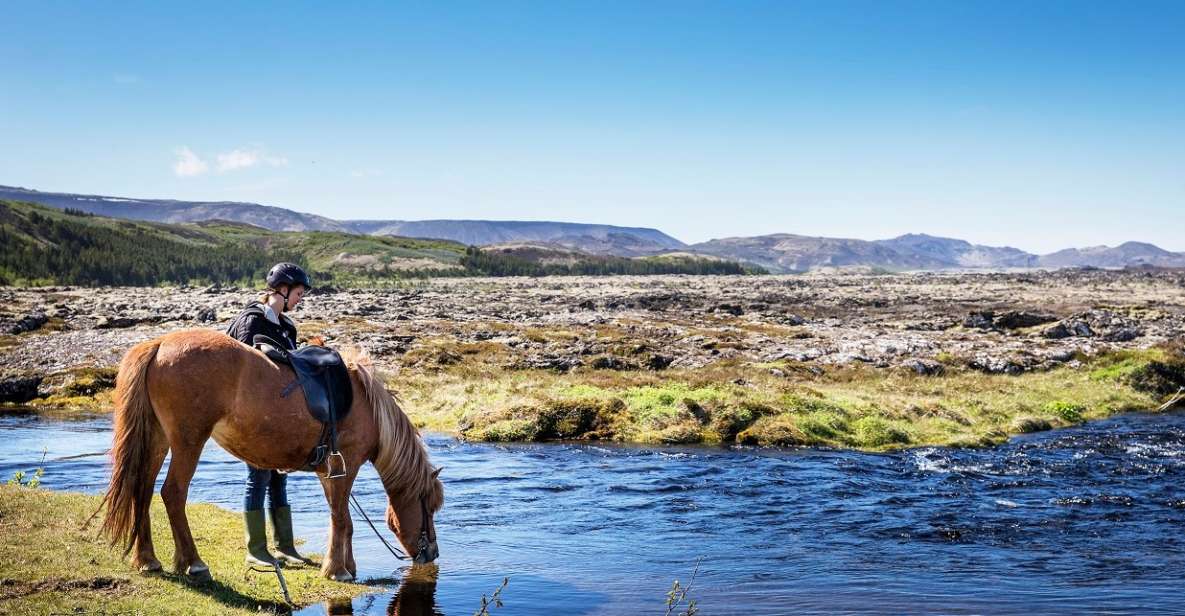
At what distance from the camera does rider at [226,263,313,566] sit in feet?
27.4

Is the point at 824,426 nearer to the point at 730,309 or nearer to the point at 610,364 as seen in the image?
the point at 610,364

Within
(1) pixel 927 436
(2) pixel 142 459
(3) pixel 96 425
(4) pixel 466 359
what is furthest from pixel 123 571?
(4) pixel 466 359

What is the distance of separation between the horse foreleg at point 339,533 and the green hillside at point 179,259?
Result: 6286 centimetres

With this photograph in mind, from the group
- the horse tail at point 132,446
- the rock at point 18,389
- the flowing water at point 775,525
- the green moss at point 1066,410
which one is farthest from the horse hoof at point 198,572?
the green moss at point 1066,410

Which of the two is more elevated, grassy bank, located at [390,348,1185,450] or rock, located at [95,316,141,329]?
grassy bank, located at [390,348,1185,450]

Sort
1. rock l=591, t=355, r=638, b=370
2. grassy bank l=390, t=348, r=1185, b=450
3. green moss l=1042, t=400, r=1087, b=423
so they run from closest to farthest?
1. grassy bank l=390, t=348, r=1185, b=450
2. green moss l=1042, t=400, r=1087, b=423
3. rock l=591, t=355, r=638, b=370

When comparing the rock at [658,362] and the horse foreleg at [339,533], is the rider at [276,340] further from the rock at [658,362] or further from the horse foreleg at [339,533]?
the rock at [658,362]

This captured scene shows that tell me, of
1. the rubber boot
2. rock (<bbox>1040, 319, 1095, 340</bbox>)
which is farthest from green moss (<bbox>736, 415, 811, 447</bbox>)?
rock (<bbox>1040, 319, 1095, 340</bbox>)

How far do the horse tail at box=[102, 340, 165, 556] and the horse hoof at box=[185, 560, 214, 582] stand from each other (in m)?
0.56

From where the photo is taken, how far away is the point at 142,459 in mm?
7418

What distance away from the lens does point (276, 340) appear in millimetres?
8359

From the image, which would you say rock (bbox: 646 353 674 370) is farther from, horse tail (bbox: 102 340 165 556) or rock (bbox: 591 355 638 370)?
horse tail (bbox: 102 340 165 556)

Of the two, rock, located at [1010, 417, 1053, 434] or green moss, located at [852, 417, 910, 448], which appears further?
rock, located at [1010, 417, 1053, 434]

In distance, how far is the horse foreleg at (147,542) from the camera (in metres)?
7.52
